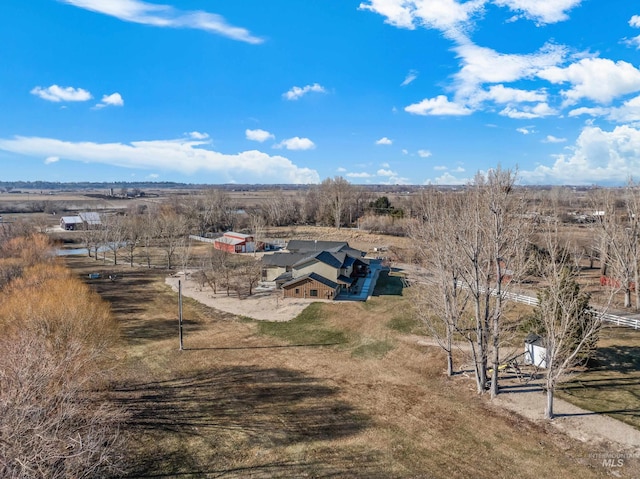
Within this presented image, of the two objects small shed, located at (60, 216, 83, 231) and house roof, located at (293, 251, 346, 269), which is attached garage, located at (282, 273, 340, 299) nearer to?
house roof, located at (293, 251, 346, 269)

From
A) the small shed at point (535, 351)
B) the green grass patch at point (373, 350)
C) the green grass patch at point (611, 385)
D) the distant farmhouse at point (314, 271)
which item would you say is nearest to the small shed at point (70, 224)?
the distant farmhouse at point (314, 271)

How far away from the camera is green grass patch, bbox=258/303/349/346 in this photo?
Answer: 29.9 metres

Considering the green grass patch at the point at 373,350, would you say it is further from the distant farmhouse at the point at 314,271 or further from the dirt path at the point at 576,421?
the distant farmhouse at the point at 314,271

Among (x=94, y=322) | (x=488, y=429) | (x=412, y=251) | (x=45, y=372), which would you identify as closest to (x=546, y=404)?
(x=488, y=429)

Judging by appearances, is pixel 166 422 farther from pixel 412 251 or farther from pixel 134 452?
pixel 412 251

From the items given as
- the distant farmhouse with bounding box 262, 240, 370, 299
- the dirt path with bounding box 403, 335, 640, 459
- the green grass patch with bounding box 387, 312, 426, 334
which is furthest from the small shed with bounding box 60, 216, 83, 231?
the dirt path with bounding box 403, 335, 640, 459

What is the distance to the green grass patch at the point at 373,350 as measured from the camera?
26.7m

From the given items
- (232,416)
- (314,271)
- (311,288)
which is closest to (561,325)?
(232,416)

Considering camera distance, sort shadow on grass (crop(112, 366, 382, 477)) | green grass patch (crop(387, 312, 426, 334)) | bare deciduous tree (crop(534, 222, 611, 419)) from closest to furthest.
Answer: shadow on grass (crop(112, 366, 382, 477)) < bare deciduous tree (crop(534, 222, 611, 419)) < green grass patch (crop(387, 312, 426, 334))

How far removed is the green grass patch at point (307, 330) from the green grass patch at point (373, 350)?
6.12ft

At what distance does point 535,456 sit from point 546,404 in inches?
165

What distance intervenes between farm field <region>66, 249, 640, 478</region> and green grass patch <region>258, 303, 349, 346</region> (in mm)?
192

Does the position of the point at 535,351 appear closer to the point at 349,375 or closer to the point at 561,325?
the point at 561,325

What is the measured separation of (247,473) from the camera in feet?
48.7
